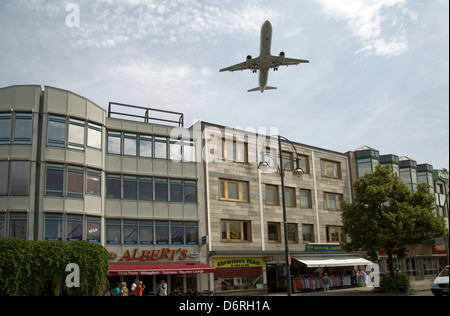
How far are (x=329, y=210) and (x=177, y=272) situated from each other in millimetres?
18317

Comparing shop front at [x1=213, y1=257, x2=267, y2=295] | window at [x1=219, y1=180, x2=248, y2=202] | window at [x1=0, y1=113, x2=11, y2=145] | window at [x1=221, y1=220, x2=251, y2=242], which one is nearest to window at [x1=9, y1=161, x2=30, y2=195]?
window at [x1=0, y1=113, x2=11, y2=145]

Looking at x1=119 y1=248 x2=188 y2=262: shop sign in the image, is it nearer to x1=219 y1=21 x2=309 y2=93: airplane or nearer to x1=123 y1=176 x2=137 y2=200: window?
x1=123 y1=176 x2=137 y2=200: window

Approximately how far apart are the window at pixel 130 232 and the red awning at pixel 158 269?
5.43ft

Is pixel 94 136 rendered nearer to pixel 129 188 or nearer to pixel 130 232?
pixel 129 188

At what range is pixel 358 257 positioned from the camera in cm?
4231

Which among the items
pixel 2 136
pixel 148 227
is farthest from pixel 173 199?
pixel 2 136

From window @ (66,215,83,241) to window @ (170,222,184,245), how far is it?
6501 mm

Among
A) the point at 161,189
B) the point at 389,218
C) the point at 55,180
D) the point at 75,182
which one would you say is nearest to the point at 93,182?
the point at 75,182

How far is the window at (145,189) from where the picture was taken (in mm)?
31442

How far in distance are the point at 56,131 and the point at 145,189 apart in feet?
23.1

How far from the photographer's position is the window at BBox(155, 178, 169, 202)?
105 feet

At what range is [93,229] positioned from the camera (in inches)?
1132

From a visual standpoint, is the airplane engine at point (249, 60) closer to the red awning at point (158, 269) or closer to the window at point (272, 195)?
the window at point (272, 195)
